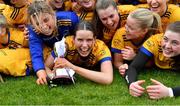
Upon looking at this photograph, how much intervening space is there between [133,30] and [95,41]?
38 cm

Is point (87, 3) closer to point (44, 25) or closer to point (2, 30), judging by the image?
point (44, 25)

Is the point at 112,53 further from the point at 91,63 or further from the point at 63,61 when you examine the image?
the point at 63,61

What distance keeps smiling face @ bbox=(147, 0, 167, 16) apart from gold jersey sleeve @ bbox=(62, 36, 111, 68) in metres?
0.73

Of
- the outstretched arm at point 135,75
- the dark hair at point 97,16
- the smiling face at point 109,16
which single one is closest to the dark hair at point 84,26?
the dark hair at point 97,16

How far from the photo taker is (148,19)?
3701 mm

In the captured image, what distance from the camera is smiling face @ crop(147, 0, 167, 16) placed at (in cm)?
403

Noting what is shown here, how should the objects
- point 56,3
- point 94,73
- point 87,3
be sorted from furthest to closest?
point 56,3, point 87,3, point 94,73

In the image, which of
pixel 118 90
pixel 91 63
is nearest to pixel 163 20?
pixel 91 63

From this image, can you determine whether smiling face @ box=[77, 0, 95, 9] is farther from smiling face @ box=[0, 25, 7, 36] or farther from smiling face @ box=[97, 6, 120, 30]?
smiling face @ box=[0, 25, 7, 36]

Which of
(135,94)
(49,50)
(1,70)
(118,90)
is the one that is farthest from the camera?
(49,50)

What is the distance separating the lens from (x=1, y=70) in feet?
12.2

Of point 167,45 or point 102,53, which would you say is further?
point 102,53

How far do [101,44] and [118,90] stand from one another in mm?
623

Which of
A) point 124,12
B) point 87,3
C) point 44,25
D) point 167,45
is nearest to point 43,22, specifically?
point 44,25
